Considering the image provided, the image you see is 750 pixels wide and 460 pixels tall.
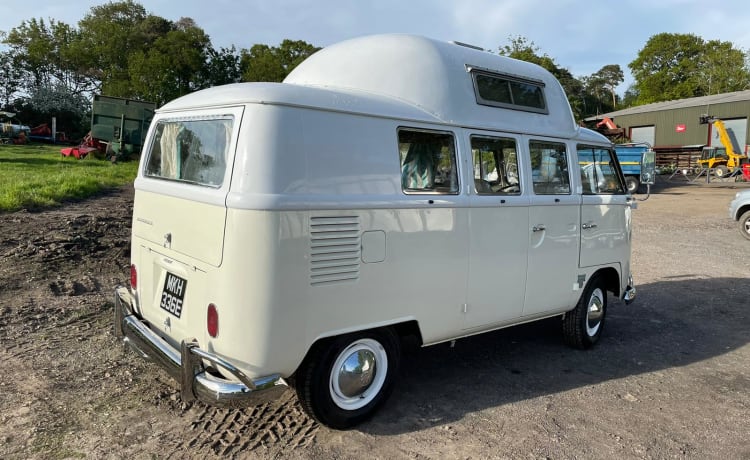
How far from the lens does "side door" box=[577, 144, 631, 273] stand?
17.3ft

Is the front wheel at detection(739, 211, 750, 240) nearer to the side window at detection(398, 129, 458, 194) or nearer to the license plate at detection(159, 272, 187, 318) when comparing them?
the side window at detection(398, 129, 458, 194)

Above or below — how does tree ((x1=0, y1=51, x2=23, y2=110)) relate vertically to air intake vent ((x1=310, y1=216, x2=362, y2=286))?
above

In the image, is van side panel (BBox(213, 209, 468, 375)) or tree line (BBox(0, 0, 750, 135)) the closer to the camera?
van side panel (BBox(213, 209, 468, 375))

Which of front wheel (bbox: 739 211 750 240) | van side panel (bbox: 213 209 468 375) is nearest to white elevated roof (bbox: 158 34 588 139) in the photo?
van side panel (bbox: 213 209 468 375)

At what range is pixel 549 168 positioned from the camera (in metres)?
4.97

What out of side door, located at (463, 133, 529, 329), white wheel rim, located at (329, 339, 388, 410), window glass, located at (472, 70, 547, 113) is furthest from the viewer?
window glass, located at (472, 70, 547, 113)

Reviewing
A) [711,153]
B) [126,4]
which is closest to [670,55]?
[711,153]

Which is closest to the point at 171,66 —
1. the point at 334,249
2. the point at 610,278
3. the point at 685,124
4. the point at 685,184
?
→ the point at 685,184

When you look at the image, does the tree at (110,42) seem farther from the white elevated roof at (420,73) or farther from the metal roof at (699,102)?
the white elevated roof at (420,73)

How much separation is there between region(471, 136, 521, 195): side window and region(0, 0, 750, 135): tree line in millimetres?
34824

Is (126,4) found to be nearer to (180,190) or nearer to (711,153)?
(711,153)

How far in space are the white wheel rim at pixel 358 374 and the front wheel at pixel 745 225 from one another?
38.9ft

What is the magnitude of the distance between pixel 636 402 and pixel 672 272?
5561 millimetres

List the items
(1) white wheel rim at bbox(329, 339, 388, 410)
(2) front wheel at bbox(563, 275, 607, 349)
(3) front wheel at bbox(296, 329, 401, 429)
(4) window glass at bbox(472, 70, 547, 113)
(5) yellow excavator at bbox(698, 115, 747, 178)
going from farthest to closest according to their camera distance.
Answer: (5) yellow excavator at bbox(698, 115, 747, 178) < (2) front wheel at bbox(563, 275, 607, 349) < (4) window glass at bbox(472, 70, 547, 113) < (1) white wheel rim at bbox(329, 339, 388, 410) < (3) front wheel at bbox(296, 329, 401, 429)
